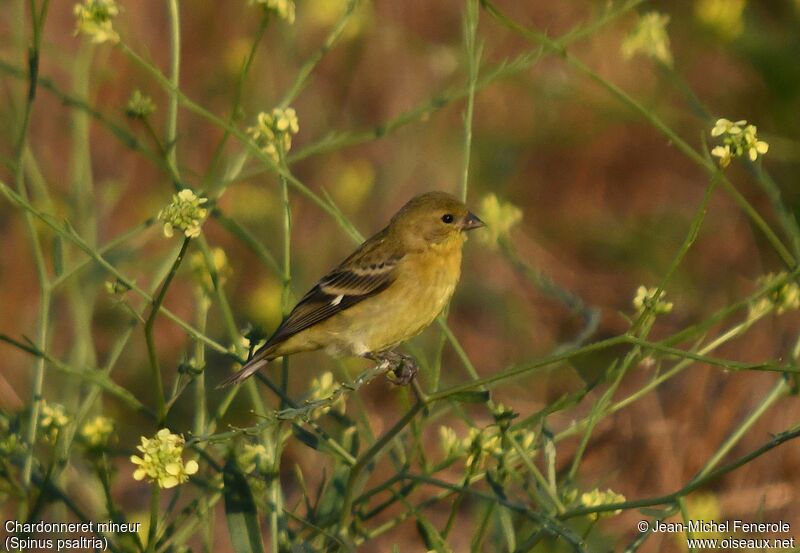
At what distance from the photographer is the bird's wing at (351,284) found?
4.07 metres

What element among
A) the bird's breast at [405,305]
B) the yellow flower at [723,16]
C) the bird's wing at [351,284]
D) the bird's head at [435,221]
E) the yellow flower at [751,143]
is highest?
the yellow flower at [723,16]

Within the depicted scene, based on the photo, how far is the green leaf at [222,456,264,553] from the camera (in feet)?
9.99

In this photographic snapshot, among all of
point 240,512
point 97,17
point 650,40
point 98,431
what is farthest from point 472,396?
point 650,40

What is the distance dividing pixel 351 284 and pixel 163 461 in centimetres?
173

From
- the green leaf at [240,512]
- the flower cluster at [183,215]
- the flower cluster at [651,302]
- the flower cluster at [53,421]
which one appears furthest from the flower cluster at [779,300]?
the flower cluster at [53,421]

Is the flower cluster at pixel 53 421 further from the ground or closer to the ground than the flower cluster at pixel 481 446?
further from the ground

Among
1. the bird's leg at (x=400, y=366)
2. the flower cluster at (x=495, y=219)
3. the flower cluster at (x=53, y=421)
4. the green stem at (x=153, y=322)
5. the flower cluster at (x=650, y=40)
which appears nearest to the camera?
the green stem at (x=153, y=322)

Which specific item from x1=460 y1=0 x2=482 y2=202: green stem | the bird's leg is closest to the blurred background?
the bird's leg

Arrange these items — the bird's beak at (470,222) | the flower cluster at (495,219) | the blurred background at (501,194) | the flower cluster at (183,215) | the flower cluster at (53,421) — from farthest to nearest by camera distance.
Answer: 1. the blurred background at (501,194)
2. the bird's beak at (470,222)
3. the flower cluster at (495,219)
4. the flower cluster at (53,421)
5. the flower cluster at (183,215)

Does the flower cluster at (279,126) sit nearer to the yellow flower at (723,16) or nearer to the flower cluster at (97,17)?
the flower cluster at (97,17)

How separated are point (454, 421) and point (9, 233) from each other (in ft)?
9.18

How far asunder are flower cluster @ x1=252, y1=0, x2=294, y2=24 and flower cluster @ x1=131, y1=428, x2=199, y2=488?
146cm

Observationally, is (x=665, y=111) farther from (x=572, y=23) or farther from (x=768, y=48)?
(x=572, y=23)

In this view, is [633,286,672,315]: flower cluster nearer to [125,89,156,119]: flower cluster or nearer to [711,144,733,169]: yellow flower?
[711,144,733,169]: yellow flower
